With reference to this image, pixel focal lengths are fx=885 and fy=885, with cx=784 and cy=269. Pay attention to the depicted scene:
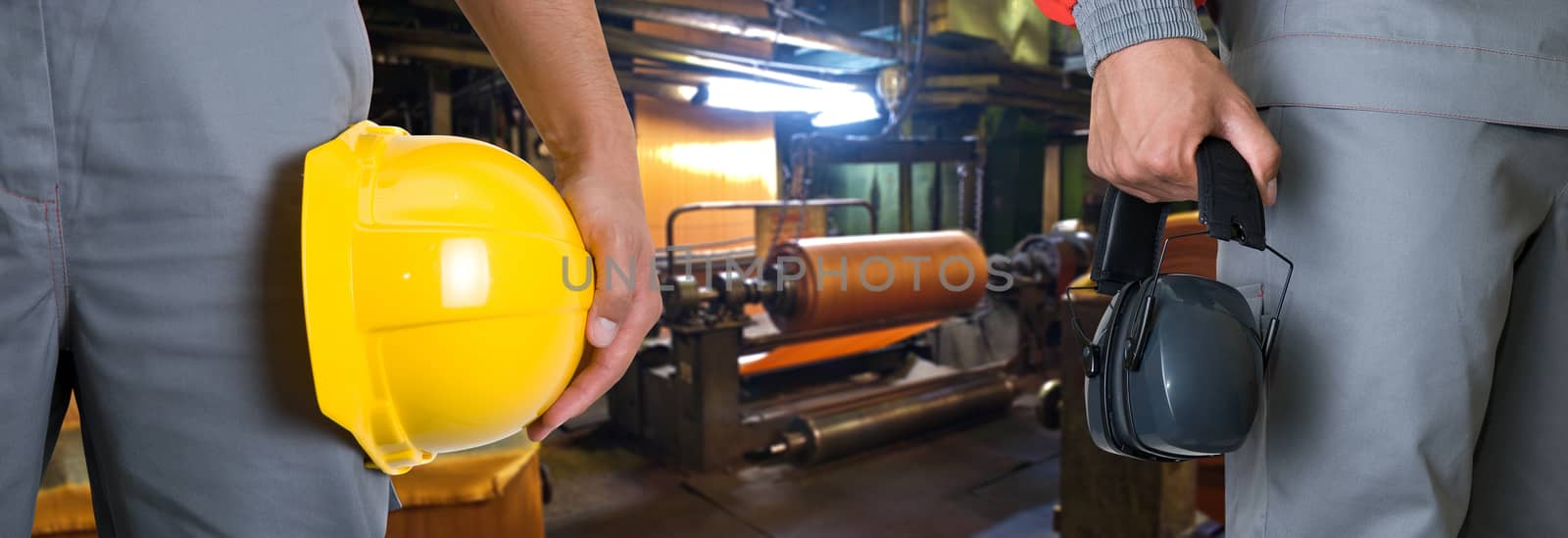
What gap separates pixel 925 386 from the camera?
3.84 m

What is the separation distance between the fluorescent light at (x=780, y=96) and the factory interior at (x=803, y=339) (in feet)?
0.08

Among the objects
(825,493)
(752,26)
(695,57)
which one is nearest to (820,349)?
(825,493)

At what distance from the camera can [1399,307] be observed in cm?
77

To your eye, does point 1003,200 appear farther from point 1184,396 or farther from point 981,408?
point 1184,396

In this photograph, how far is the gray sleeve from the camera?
0.84 m

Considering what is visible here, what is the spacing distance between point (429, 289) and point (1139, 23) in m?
0.68

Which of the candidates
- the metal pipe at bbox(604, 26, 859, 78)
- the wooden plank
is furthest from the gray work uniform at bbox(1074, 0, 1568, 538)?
the wooden plank

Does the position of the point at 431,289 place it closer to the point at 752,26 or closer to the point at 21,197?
the point at 21,197

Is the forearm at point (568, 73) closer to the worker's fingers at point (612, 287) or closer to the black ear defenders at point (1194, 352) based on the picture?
the worker's fingers at point (612, 287)

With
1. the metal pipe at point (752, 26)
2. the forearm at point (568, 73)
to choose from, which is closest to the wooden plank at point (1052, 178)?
the metal pipe at point (752, 26)

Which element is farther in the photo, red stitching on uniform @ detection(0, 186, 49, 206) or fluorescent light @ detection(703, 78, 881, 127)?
fluorescent light @ detection(703, 78, 881, 127)

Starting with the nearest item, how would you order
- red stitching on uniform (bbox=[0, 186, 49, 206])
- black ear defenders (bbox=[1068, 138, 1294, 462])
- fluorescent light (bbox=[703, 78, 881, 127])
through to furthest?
red stitching on uniform (bbox=[0, 186, 49, 206]) → black ear defenders (bbox=[1068, 138, 1294, 462]) → fluorescent light (bbox=[703, 78, 881, 127])

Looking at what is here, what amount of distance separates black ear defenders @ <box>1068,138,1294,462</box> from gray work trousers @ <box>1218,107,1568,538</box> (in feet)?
0.15

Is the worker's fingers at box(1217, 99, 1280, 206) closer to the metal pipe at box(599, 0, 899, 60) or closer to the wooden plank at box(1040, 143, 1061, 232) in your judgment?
the metal pipe at box(599, 0, 899, 60)
